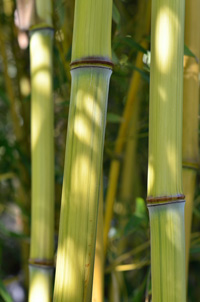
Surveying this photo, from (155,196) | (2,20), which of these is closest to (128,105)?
(155,196)

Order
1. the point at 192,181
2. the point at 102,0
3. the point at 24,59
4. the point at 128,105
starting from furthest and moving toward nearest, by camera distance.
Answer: the point at 24,59, the point at 128,105, the point at 192,181, the point at 102,0

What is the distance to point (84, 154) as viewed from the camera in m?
0.44

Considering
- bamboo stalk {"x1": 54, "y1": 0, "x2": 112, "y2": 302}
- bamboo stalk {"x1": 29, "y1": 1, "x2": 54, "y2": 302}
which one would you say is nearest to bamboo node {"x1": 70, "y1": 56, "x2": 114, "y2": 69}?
bamboo stalk {"x1": 54, "y1": 0, "x2": 112, "y2": 302}

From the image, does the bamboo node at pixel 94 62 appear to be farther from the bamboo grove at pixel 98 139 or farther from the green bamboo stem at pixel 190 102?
the green bamboo stem at pixel 190 102

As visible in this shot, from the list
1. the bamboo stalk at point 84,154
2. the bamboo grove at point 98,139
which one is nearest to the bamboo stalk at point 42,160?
the bamboo grove at point 98,139

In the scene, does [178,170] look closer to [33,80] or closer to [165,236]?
[165,236]

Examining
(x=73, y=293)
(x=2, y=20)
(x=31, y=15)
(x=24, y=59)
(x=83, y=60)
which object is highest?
(x=2, y=20)

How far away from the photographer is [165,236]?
1.43ft

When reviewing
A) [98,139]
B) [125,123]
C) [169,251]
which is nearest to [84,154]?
[98,139]

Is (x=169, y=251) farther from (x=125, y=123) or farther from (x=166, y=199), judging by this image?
(x=125, y=123)

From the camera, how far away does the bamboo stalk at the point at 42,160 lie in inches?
21.9

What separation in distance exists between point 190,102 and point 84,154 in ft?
0.55

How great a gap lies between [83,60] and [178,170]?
0.47 feet

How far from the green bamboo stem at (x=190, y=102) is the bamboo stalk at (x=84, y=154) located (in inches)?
5.4
